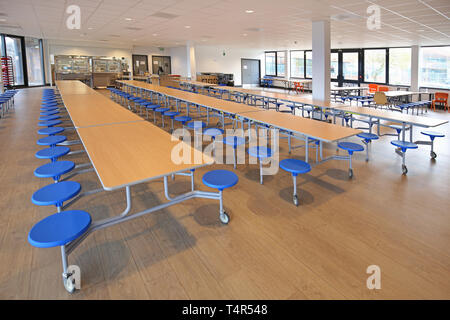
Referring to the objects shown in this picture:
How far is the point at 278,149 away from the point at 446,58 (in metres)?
10.5

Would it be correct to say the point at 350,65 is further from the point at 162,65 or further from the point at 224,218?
the point at 224,218

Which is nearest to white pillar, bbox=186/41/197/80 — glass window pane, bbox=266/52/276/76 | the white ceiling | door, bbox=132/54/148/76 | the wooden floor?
door, bbox=132/54/148/76

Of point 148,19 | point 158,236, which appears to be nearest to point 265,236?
point 158,236

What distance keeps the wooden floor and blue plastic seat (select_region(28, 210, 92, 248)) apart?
0.40 metres

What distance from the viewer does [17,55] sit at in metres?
12.3

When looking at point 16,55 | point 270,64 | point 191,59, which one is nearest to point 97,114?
point 191,59

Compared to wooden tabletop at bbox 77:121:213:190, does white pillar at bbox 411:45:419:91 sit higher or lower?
higher

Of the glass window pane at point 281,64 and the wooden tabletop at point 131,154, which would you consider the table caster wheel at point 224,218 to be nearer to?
the wooden tabletop at point 131,154

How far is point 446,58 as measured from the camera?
10.8m

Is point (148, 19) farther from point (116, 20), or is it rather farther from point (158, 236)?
point (158, 236)

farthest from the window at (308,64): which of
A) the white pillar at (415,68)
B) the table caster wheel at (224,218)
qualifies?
the table caster wheel at (224,218)

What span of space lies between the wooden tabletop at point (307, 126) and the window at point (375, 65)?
11312mm

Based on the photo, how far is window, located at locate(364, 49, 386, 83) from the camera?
12706mm

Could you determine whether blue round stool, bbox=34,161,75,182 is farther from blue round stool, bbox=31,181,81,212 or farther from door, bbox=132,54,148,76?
door, bbox=132,54,148,76
